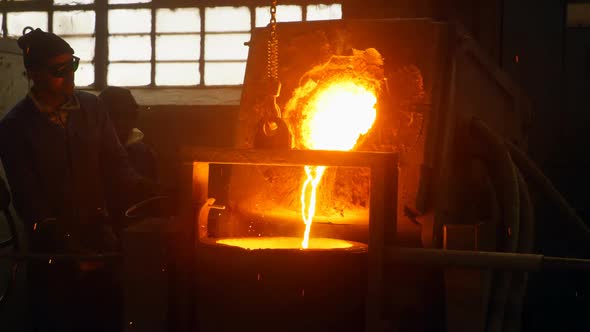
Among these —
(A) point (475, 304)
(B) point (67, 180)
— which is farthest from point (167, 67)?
(A) point (475, 304)

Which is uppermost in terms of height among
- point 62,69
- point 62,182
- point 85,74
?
point 85,74

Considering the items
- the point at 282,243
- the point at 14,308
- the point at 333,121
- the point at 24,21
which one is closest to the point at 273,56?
the point at 333,121

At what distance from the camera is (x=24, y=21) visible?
324 inches

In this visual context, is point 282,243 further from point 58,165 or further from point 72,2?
point 72,2

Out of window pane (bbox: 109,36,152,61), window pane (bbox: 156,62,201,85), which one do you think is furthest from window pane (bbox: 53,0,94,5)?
window pane (bbox: 156,62,201,85)

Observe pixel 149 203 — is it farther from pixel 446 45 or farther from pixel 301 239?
pixel 446 45

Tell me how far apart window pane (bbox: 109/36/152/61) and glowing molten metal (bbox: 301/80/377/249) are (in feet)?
17.9

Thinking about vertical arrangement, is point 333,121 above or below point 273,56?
below

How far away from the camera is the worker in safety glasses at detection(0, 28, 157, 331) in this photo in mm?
3633

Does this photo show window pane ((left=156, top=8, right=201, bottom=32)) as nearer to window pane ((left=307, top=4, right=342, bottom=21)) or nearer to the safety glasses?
window pane ((left=307, top=4, right=342, bottom=21))

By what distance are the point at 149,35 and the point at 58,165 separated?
181 inches

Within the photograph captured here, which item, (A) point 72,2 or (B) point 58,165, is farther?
(A) point 72,2

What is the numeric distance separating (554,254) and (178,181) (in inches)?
112

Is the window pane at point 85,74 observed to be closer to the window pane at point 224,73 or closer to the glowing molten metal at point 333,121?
the window pane at point 224,73
